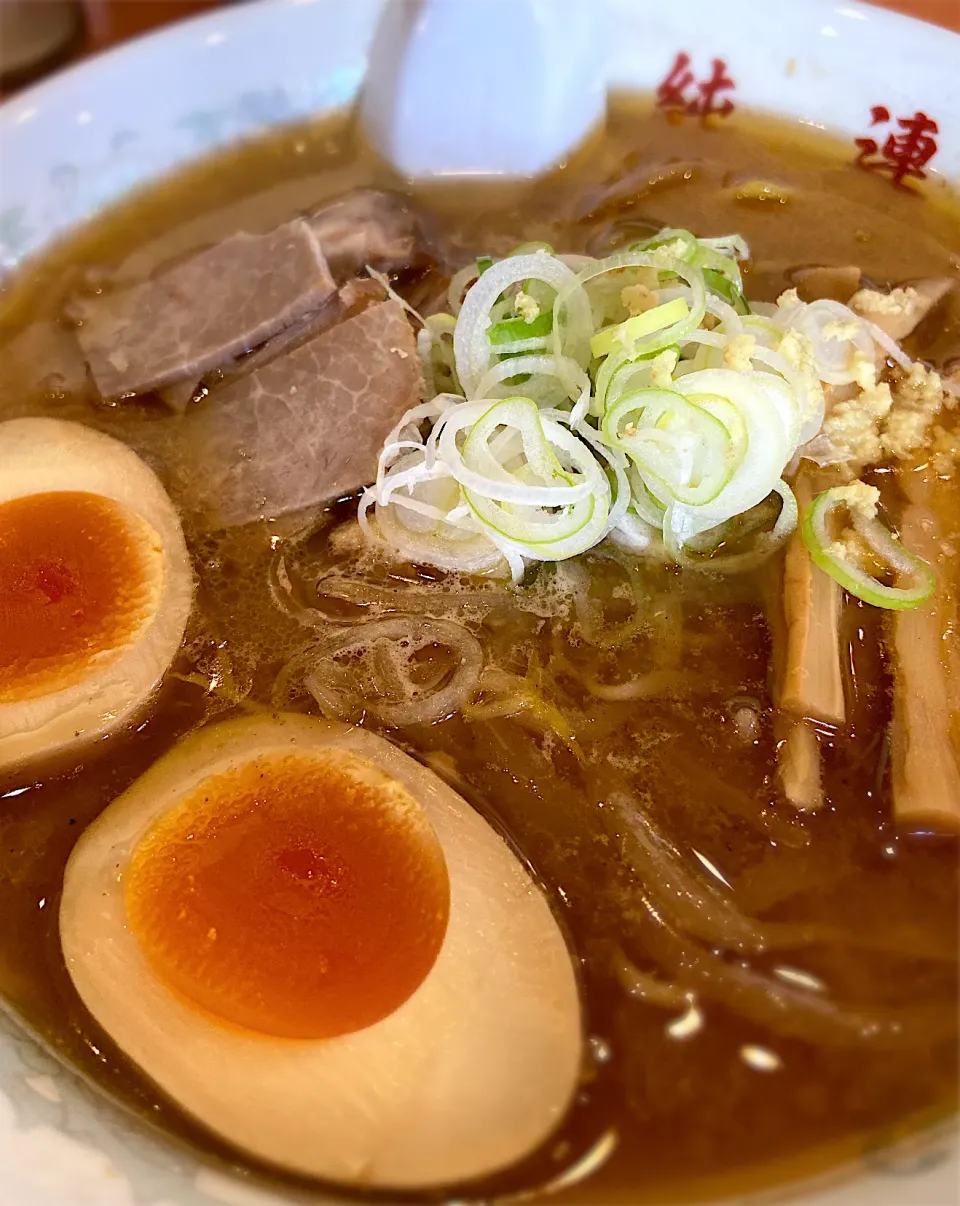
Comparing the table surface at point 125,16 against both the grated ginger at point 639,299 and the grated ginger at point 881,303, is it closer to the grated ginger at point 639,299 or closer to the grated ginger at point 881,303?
the grated ginger at point 639,299

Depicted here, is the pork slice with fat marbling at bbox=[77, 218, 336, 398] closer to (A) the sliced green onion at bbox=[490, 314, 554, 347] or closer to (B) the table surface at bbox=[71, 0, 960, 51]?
(A) the sliced green onion at bbox=[490, 314, 554, 347]

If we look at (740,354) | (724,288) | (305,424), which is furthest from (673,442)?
(305,424)

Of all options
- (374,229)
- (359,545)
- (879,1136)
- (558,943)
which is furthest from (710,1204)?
(374,229)

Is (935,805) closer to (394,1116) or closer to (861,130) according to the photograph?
(394,1116)

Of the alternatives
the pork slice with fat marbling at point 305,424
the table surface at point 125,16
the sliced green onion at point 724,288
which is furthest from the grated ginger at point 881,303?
the table surface at point 125,16

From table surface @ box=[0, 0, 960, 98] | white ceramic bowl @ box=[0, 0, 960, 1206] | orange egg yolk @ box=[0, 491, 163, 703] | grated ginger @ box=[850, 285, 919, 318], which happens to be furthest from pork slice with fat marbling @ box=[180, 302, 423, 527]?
table surface @ box=[0, 0, 960, 98]
